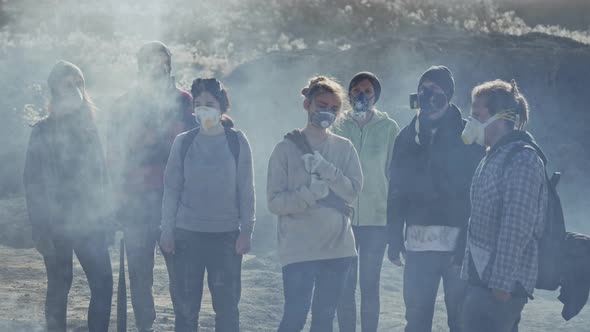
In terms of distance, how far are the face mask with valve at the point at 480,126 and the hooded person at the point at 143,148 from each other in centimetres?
256

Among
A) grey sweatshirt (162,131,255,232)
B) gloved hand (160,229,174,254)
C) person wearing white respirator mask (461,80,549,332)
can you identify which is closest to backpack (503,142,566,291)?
person wearing white respirator mask (461,80,549,332)

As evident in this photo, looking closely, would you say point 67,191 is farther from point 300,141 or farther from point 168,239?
point 300,141

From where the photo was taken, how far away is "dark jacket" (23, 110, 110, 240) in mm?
5988

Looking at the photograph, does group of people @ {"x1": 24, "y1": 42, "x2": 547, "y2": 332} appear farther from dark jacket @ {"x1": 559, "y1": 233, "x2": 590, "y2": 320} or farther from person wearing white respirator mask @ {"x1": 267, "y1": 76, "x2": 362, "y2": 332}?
dark jacket @ {"x1": 559, "y1": 233, "x2": 590, "y2": 320}

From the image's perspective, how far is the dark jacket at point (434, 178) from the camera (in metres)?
5.38

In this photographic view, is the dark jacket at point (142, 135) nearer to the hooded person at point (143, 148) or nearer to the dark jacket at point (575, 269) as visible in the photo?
the hooded person at point (143, 148)

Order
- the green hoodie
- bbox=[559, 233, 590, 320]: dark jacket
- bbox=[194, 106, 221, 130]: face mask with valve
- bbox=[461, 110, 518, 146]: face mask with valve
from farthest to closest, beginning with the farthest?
1. the green hoodie
2. bbox=[194, 106, 221, 130]: face mask with valve
3. bbox=[461, 110, 518, 146]: face mask with valve
4. bbox=[559, 233, 590, 320]: dark jacket

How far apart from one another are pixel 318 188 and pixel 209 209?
0.76 meters

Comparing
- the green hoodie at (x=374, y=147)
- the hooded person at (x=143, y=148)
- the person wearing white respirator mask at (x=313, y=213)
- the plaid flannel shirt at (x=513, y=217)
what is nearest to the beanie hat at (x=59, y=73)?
the hooded person at (x=143, y=148)

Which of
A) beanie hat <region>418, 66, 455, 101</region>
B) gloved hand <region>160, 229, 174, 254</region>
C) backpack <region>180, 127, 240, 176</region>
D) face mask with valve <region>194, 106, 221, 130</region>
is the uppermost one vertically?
beanie hat <region>418, 66, 455, 101</region>

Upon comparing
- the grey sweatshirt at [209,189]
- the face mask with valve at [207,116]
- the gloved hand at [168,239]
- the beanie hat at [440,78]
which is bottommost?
the gloved hand at [168,239]

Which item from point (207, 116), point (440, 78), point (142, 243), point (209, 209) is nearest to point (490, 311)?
point (440, 78)

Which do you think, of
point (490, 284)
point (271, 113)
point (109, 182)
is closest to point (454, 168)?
point (490, 284)

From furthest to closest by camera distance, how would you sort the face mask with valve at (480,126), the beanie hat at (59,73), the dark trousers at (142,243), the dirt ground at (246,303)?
the dirt ground at (246,303) < the dark trousers at (142,243) < the beanie hat at (59,73) < the face mask with valve at (480,126)
